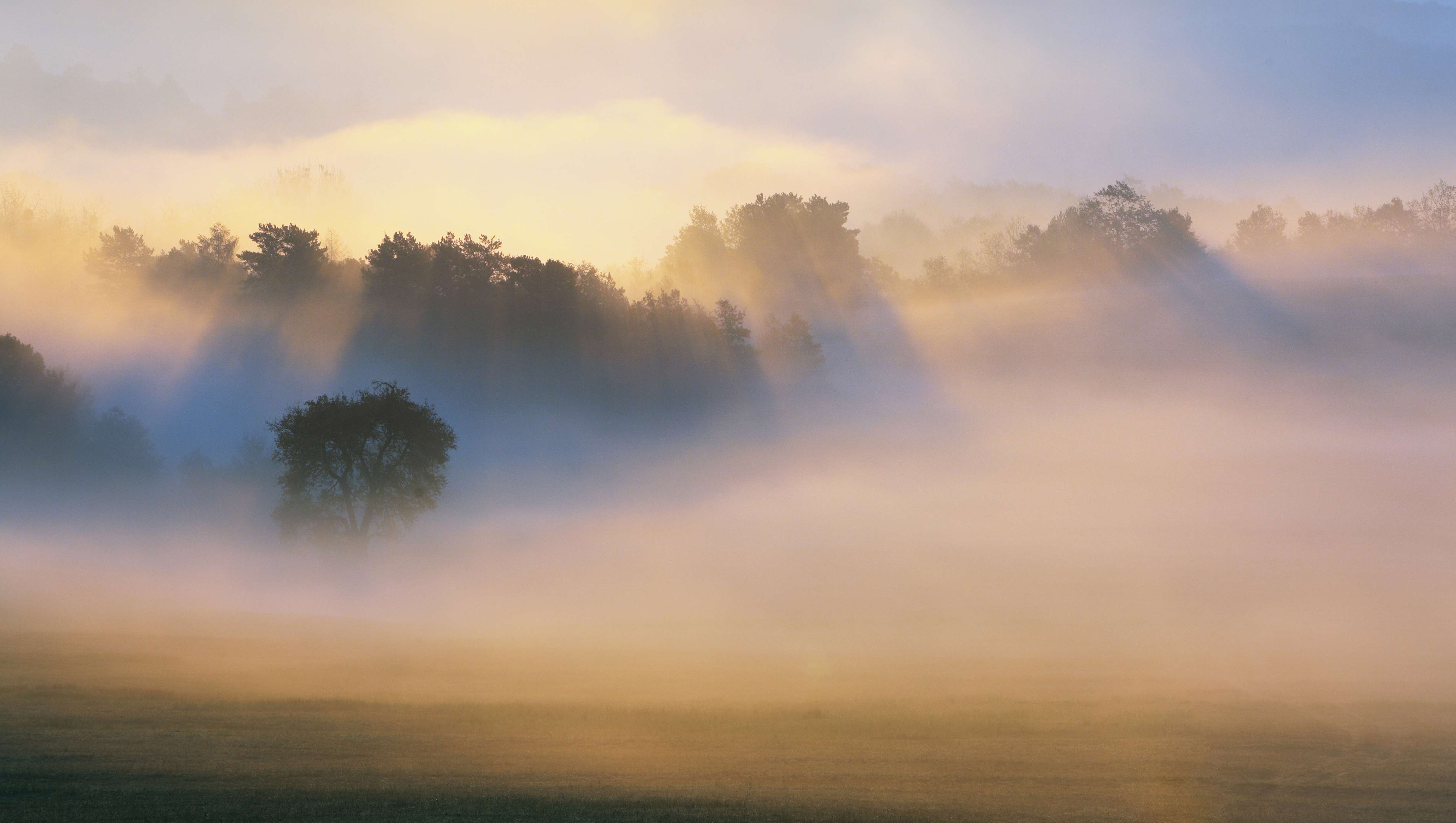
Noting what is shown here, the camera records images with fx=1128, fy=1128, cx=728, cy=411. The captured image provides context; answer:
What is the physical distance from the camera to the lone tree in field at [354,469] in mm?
70750

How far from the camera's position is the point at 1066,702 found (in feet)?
113

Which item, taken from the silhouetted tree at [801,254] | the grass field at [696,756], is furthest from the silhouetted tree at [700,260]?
the grass field at [696,756]

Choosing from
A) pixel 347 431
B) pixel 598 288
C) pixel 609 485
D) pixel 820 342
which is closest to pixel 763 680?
pixel 347 431

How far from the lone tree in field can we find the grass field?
110ft

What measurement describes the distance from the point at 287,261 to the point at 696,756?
352 feet

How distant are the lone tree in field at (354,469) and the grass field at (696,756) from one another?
33676mm

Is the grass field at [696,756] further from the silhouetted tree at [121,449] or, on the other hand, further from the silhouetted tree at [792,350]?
the silhouetted tree at [792,350]

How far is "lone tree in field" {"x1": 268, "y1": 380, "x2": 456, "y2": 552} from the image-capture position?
7075 cm

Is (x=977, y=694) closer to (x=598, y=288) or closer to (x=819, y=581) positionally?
(x=819, y=581)

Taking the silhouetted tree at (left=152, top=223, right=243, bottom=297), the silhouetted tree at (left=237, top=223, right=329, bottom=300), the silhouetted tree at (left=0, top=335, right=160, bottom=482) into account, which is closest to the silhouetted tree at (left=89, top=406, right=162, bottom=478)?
the silhouetted tree at (left=0, top=335, right=160, bottom=482)

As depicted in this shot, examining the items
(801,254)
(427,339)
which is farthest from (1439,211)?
(427,339)

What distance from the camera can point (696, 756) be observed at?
2759 centimetres

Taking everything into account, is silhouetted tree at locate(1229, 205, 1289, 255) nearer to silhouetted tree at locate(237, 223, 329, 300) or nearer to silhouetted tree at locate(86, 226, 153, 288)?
silhouetted tree at locate(237, 223, 329, 300)

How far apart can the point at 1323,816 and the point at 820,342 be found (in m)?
133
